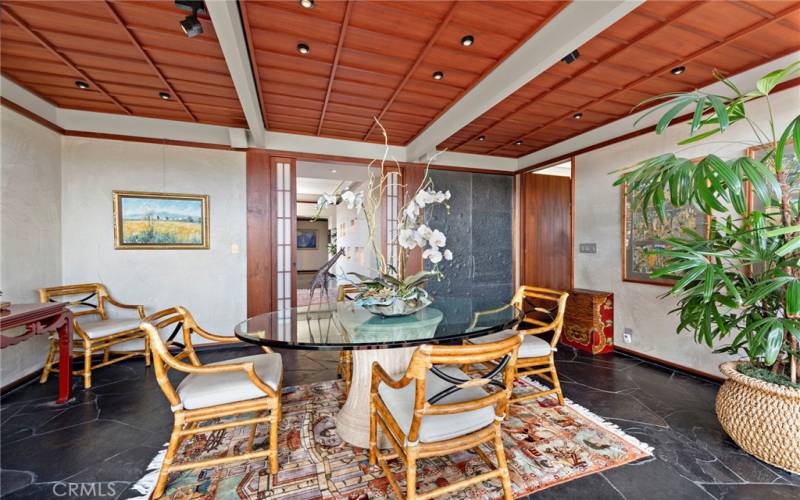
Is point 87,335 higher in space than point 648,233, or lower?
lower

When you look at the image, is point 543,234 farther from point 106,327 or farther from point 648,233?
point 106,327

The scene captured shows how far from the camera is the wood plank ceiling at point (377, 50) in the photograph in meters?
2.02

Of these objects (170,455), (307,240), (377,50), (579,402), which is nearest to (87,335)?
(170,455)

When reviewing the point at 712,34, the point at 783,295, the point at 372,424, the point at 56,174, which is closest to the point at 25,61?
the point at 56,174

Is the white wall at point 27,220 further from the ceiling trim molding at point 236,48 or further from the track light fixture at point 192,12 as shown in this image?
the track light fixture at point 192,12

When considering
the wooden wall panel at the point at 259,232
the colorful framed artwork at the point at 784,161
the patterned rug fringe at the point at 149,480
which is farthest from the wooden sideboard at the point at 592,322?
the patterned rug fringe at the point at 149,480

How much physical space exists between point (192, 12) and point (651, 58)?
3320 mm

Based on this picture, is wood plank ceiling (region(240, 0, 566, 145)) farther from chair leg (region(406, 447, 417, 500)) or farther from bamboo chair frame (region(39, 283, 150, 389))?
bamboo chair frame (region(39, 283, 150, 389))

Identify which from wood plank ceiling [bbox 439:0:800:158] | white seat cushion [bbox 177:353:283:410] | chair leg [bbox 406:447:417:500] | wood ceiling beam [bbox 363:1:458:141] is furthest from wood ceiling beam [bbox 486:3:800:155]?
white seat cushion [bbox 177:353:283:410]

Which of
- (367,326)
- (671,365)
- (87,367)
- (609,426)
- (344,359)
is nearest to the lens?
(367,326)

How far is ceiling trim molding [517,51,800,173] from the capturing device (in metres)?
2.53

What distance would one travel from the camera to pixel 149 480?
170 cm

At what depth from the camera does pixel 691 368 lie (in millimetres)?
3096
